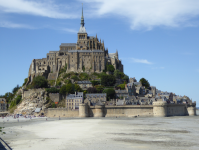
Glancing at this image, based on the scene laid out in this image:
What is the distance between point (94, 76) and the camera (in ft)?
312

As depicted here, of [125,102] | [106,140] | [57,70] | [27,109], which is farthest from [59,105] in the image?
[106,140]

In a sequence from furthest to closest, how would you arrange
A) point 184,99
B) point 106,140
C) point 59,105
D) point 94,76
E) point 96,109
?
point 94,76 → point 184,99 → point 59,105 → point 96,109 → point 106,140

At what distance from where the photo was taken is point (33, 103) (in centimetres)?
7906

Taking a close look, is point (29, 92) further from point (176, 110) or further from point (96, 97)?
point (176, 110)

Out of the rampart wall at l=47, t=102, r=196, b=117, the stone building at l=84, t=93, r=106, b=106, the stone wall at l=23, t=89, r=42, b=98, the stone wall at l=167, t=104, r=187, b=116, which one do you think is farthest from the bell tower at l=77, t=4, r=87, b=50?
the stone wall at l=167, t=104, r=187, b=116

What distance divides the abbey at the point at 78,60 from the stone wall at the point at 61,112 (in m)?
28.3

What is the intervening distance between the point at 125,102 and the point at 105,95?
26.0 feet

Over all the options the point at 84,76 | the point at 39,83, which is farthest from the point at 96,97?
the point at 39,83

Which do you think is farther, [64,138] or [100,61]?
[100,61]

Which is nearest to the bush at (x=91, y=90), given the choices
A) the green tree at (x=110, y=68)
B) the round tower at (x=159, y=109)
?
the green tree at (x=110, y=68)

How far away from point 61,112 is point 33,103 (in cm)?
1251

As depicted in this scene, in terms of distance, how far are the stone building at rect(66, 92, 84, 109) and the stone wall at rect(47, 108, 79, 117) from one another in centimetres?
409

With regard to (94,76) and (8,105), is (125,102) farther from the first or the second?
(8,105)

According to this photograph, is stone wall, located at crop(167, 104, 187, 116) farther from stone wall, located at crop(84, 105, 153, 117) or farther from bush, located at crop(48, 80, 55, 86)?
bush, located at crop(48, 80, 55, 86)
